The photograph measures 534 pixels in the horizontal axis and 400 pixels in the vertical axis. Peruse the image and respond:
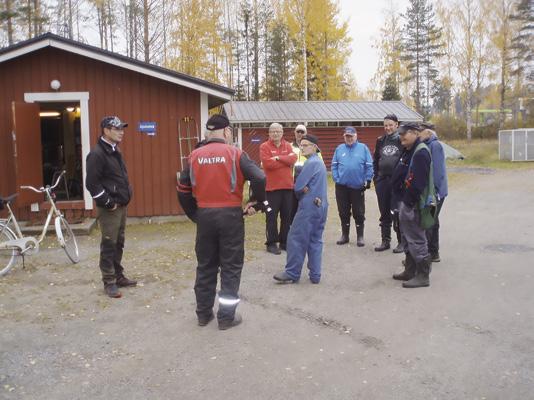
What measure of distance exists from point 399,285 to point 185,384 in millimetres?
3126

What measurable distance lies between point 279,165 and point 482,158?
2270 centimetres

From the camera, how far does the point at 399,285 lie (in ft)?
19.7

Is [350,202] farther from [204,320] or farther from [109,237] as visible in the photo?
[204,320]

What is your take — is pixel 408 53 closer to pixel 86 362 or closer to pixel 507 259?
pixel 507 259

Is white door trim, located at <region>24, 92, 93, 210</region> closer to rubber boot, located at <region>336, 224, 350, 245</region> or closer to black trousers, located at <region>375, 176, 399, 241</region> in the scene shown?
rubber boot, located at <region>336, 224, 350, 245</region>

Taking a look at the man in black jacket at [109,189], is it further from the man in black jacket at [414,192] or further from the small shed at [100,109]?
the small shed at [100,109]

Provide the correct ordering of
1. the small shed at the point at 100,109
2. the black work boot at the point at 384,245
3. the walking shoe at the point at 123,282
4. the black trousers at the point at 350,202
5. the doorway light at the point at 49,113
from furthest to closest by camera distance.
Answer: the doorway light at the point at 49,113, the small shed at the point at 100,109, the black trousers at the point at 350,202, the black work boot at the point at 384,245, the walking shoe at the point at 123,282

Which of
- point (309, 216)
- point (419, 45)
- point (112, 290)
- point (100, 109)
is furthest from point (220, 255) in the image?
point (419, 45)

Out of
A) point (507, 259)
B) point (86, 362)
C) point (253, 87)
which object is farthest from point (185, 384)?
point (253, 87)

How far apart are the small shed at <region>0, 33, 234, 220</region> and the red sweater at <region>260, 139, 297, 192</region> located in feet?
9.89

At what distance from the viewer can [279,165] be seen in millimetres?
7590

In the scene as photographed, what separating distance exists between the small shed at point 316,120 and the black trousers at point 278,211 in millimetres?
14404

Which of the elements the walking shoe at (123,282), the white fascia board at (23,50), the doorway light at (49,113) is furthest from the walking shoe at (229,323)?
the doorway light at (49,113)

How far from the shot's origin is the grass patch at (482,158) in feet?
78.1
